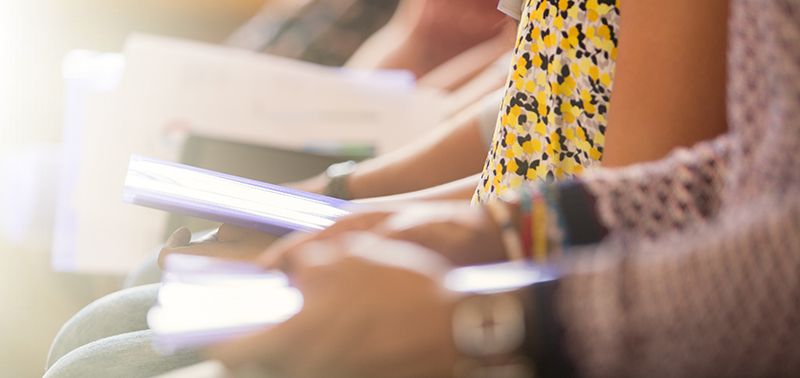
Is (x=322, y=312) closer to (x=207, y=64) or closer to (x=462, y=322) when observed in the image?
Result: (x=462, y=322)

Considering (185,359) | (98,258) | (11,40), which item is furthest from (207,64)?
(11,40)

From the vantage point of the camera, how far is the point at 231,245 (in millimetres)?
417

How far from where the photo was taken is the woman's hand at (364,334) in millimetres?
242

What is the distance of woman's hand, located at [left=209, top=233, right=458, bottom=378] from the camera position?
0.24m

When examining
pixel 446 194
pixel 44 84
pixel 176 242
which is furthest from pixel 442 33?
pixel 44 84

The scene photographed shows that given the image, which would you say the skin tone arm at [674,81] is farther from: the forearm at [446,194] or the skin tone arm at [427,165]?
the skin tone arm at [427,165]

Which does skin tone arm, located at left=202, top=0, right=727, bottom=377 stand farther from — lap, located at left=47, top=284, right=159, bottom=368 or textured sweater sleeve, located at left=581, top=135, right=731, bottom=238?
lap, located at left=47, top=284, right=159, bottom=368

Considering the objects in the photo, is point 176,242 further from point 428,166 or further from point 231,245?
point 428,166

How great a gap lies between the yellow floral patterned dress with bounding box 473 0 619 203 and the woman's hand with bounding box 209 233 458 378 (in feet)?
0.88

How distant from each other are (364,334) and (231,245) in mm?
202

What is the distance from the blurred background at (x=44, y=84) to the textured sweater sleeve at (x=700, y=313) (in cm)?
118

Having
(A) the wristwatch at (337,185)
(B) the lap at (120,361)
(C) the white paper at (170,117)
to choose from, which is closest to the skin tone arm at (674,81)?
(B) the lap at (120,361)

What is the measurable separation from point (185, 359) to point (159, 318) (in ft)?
0.69

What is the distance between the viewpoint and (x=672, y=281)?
0.25 metres
